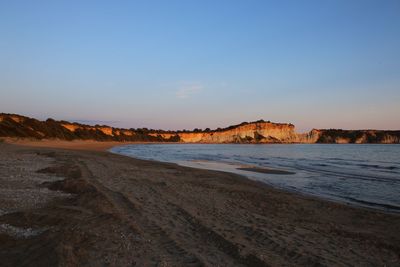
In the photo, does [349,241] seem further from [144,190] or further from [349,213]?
[144,190]

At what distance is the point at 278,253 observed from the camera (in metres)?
5.56

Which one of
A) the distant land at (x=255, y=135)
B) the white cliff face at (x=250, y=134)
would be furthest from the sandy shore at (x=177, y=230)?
the white cliff face at (x=250, y=134)

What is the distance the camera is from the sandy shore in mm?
5035

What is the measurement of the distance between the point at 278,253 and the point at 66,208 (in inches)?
190

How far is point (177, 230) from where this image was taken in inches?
260

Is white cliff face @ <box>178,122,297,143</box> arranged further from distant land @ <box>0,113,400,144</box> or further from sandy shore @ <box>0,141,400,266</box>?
sandy shore @ <box>0,141,400,266</box>

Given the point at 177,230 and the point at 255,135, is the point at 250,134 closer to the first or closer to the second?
the point at 255,135

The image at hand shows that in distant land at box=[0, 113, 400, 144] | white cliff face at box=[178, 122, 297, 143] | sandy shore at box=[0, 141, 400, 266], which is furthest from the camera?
white cliff face at box=[178, 122, 297, 143]

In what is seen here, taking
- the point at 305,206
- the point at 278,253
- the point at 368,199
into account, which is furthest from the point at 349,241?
the point at 368,199

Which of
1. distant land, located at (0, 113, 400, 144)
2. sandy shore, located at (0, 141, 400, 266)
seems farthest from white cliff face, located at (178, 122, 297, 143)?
sandy shore, located at (0, 141, 400, 266)

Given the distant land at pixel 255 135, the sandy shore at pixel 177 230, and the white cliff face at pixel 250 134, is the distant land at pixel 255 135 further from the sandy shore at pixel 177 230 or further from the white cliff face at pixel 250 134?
the sandy shore at pixel 177 230

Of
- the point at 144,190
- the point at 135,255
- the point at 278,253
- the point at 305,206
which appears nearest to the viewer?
the point at 135,255

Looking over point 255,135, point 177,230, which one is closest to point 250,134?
point 255,135

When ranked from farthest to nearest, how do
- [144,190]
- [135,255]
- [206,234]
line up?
[144,190]
[206,234]
[135,255]
